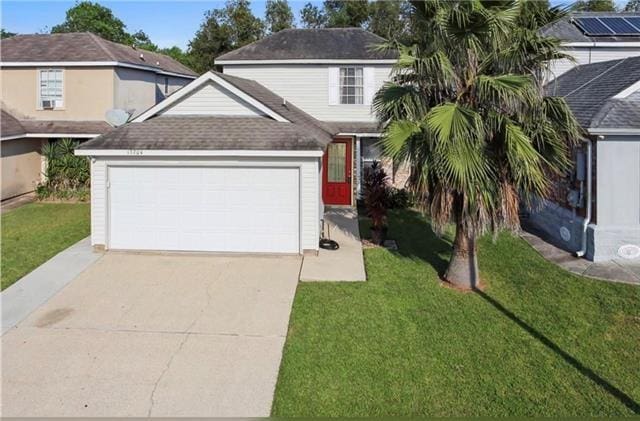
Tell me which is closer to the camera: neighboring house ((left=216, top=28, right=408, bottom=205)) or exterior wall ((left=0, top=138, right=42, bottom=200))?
neighboring house ((left=216, top=28, right=408, bottom=205))

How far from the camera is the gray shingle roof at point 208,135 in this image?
12.6 metres

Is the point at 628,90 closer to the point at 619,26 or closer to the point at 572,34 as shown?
the point at 572,34

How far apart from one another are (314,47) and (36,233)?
455 inches

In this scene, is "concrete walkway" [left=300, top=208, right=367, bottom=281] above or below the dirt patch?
above

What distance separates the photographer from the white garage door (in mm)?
12883

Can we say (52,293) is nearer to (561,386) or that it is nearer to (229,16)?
(561,386)

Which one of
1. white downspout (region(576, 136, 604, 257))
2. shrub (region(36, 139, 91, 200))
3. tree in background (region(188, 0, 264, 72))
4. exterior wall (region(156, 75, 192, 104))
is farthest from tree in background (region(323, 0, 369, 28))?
white downspout (region(576, 136, 604, 257))

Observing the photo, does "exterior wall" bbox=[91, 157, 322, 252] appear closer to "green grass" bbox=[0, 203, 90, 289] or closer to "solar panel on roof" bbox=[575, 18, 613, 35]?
"green grass" bbox=[0, 203, 90, 289]

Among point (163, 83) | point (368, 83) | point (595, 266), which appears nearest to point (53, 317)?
point (595, 266)

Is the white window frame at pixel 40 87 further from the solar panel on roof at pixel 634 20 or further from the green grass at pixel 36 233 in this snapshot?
the solar panel on roof at pixel 634 20

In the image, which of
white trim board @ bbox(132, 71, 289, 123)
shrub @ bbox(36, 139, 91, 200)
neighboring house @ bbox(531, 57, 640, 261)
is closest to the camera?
neighboring house @ bbox(531, 57, 640, 261)

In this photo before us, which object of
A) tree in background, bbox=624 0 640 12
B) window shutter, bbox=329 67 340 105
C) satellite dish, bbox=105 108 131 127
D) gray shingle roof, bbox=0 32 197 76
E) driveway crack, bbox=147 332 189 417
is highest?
tree in background, bbox=624 0 640 12

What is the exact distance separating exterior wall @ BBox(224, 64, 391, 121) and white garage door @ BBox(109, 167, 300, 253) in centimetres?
732

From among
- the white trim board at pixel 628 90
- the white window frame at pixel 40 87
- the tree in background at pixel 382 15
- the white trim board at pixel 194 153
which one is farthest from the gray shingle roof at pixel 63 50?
the tree in background at pixel 382 15
